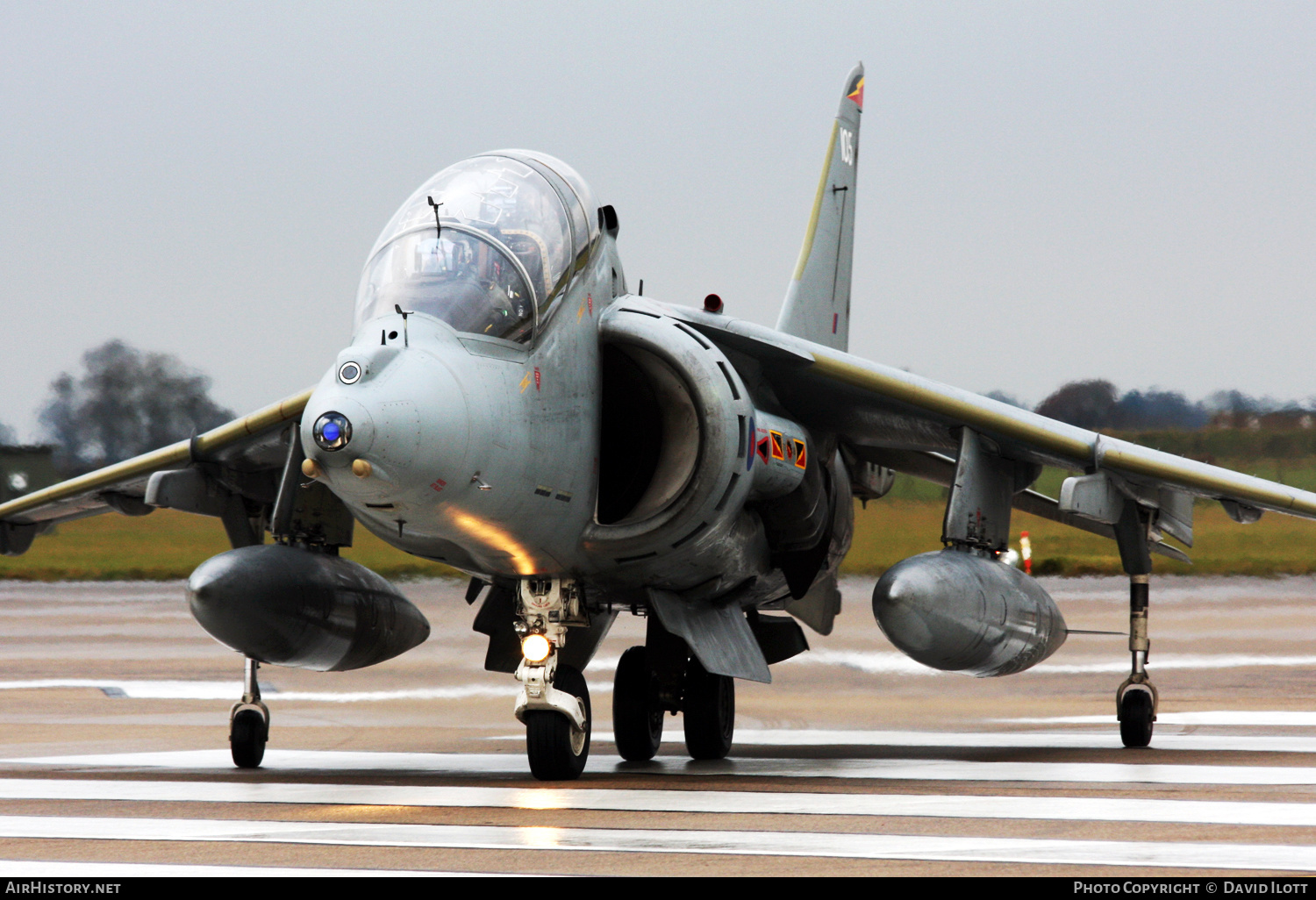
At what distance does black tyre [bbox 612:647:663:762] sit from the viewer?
10969 mm

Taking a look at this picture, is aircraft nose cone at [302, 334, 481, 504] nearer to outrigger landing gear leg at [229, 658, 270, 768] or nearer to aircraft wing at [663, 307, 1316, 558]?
aircraft wing at [663, 307, 1316, 558]

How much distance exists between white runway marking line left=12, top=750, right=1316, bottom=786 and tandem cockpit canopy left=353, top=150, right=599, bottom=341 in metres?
3.11

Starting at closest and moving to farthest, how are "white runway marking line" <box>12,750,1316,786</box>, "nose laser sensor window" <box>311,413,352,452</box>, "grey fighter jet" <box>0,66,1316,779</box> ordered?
"nose laser sensor window" <box>311,413,352,452</box> < "grey fighter jet" <box>0,66,1316,779</box> < "white runway marking line" <box>12,750,1316,786</box>

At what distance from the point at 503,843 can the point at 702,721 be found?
509 cm

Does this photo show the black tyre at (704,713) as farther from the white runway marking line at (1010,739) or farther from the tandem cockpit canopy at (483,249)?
the tandem cockpit canopy at (483,249)

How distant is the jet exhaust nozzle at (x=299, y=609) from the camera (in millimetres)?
9539

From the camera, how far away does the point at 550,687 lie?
28.1 feet

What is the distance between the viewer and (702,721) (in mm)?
11305

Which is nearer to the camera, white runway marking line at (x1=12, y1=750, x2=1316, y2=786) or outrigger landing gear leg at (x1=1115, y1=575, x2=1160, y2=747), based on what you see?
white runway marking line at (x1=12, y1=750, x2=1316, y2=786)

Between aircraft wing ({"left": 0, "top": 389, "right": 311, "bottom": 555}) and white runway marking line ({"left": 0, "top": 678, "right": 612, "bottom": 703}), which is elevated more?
aircraft wing ({"left": 0, "top": 389, "right": 311, "bottom": 555})

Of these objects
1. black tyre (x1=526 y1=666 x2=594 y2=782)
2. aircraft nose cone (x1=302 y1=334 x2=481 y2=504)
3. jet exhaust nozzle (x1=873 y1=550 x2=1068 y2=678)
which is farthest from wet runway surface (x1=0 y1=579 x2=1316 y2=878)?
aircraft nose cone (x1=302 y1=334 x2=481 y2=504)

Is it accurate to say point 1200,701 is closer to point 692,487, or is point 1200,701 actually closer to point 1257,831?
Answer: point 692,487

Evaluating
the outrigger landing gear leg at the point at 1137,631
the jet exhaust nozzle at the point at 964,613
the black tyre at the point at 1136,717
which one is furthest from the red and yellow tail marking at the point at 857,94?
the black tyre at the point at 1136,717

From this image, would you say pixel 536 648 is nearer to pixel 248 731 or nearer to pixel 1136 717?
pixel 248 731
